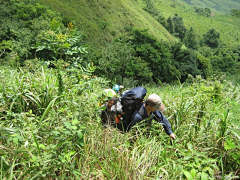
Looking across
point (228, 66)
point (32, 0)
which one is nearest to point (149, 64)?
point (32, 0)

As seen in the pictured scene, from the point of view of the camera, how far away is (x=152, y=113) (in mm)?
2705

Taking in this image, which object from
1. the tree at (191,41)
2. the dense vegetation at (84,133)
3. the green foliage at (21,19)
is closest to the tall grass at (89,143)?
the dense vegetation at (84,133)

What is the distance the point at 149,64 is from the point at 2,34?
76.5ft

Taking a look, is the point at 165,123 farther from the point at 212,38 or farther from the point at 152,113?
the point at 212,38

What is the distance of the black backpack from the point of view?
259 cm

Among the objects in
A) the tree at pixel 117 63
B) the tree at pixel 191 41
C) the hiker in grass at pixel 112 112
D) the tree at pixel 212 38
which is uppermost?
the tree at pixel 212 38

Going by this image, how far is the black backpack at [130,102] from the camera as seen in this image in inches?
102

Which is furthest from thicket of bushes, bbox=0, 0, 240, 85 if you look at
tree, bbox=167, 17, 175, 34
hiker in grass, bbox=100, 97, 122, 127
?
tree, bbox=167, 17, 175, 34

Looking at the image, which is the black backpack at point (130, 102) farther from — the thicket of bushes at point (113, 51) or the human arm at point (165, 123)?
the thicket of bushes at point (113, 51)

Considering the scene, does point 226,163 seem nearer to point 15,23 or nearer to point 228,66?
point 15,23

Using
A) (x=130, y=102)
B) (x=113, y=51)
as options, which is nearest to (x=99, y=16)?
(x=113, y=51)

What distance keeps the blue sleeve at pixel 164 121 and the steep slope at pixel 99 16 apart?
35.1m

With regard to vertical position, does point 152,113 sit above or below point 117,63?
above

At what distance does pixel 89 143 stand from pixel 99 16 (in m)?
47.1
